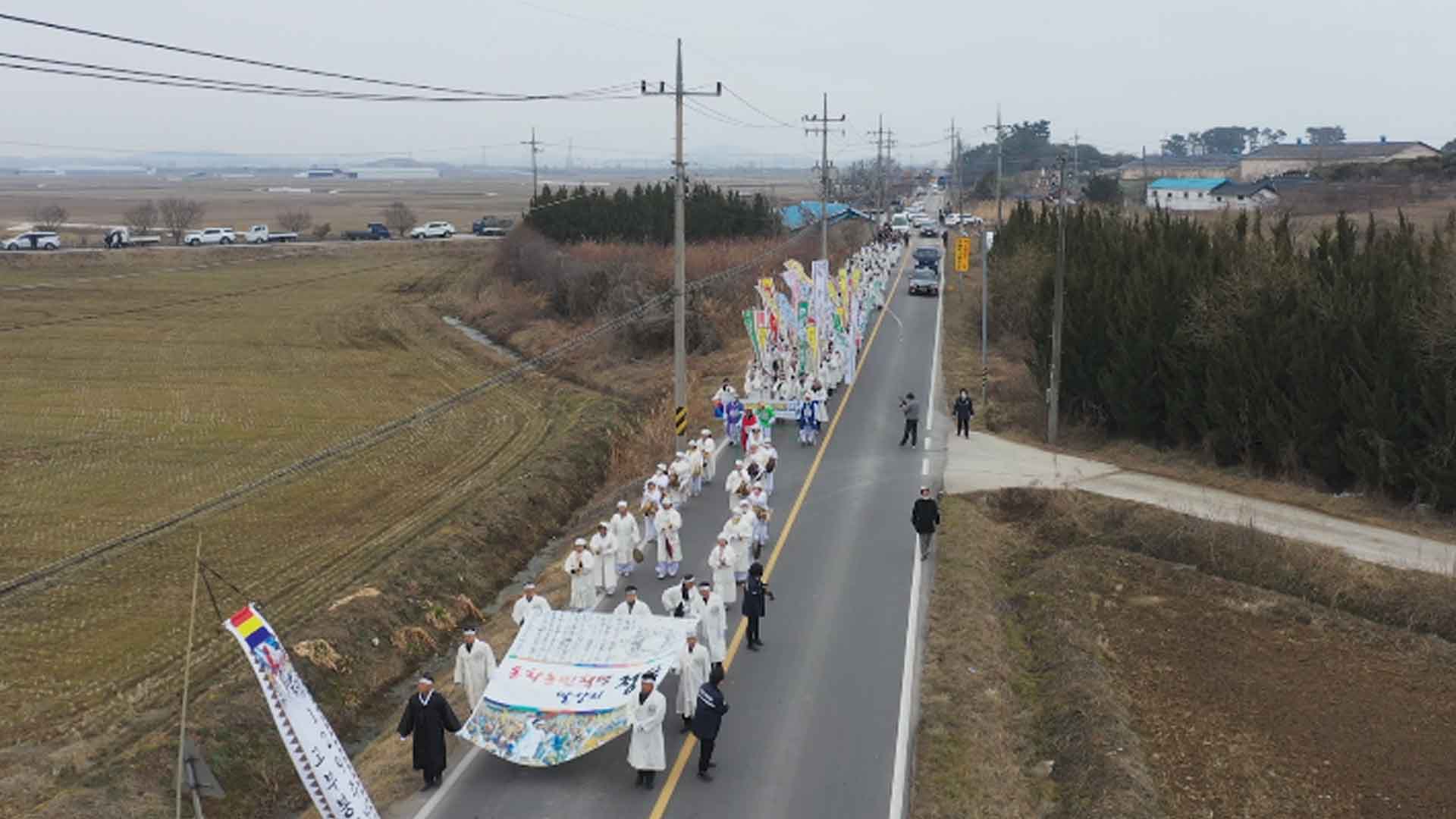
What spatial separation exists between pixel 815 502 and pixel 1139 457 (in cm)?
828

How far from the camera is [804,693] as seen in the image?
14.7 metres

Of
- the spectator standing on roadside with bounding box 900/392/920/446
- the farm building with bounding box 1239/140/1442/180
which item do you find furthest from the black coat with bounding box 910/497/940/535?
the farm building with bounding box 1239/140/1442/180

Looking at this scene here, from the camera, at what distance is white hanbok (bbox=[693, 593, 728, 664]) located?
50.0 ft

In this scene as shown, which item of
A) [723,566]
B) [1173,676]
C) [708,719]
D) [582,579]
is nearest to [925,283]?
[723,566]

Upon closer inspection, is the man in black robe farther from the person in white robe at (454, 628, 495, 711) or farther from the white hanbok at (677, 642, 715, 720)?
the white hanbok at (677, 642, 715, 720)

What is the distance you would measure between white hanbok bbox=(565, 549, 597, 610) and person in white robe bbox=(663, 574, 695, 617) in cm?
221

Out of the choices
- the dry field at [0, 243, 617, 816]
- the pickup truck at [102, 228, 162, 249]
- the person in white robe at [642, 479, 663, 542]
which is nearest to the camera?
the dry field at [0, 243, 617, 816]

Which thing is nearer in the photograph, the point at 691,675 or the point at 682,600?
the point at 691,675

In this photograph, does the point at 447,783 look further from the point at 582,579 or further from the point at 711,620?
the point at 582,579

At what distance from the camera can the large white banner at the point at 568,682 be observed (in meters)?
12.5

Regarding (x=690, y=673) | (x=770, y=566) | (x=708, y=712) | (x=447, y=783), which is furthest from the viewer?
(x=770, y=566)

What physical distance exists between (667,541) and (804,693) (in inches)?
192

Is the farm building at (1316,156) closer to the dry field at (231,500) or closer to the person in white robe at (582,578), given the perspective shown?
the dry field at (231,500)

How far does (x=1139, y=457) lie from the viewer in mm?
26422
